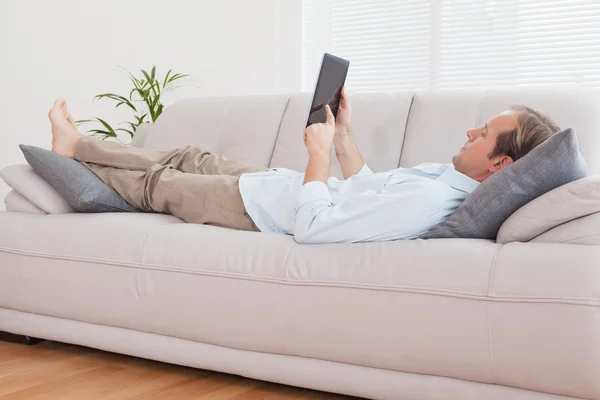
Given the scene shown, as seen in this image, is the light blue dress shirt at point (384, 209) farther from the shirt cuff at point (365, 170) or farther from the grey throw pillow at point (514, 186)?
the shirt cuff at point (365, 170)

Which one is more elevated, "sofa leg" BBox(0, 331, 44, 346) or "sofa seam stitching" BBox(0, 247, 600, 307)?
"sofa seam stitching" BBox(0, 247, 600, 307)

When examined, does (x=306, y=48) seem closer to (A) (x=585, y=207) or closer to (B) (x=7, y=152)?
(B) (x=7, y=152)

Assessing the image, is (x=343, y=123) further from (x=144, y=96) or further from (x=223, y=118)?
(x=144, y=96)

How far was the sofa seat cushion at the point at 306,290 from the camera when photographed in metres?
1.54

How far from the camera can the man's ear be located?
6.27ft

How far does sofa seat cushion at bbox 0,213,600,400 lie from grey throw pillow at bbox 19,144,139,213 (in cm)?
8

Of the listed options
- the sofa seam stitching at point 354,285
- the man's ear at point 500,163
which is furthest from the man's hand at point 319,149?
the man's ear at point 500,163

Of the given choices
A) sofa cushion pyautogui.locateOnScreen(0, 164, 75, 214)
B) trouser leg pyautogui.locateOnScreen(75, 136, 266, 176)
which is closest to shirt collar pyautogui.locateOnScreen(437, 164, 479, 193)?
trouser leg pyautogui.locateOnScreen(75, 136, 266, 176)

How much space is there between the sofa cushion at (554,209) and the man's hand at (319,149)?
1.69 feet

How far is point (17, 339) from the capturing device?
2.44 metres

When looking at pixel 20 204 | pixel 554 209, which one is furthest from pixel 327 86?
pixel 20 204

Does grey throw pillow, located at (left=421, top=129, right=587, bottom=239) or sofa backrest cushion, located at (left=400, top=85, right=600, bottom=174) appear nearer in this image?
grey throw pillow, located at (left=421, top=129, right=587, bottom=239)

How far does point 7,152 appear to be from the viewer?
451 centimetres

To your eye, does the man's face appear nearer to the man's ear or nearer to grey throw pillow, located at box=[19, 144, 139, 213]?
the man's ear
